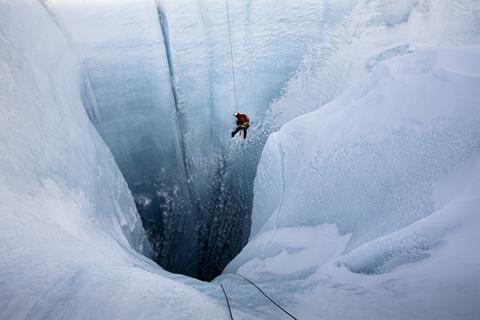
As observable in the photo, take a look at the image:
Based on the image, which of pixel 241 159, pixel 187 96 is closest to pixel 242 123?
pixel 241 159

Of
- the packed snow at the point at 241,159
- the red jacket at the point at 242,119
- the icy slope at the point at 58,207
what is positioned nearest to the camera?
the icy slope at the point at 58,207

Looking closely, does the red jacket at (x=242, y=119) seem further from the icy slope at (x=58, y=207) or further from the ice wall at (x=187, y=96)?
the icy slope at (x=58, y=207)

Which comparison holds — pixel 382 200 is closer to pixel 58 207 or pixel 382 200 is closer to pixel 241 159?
pixel 58 207

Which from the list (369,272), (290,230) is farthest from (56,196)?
(369,272)

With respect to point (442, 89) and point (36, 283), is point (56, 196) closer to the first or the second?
point (36, 283)

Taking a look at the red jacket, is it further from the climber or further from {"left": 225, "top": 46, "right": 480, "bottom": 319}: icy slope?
{"left": 225, "top": 46, "right": 480, "bottom": 319}: icy slope

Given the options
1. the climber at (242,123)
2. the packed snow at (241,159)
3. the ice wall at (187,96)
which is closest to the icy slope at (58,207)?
the packed snow at (241,159)
